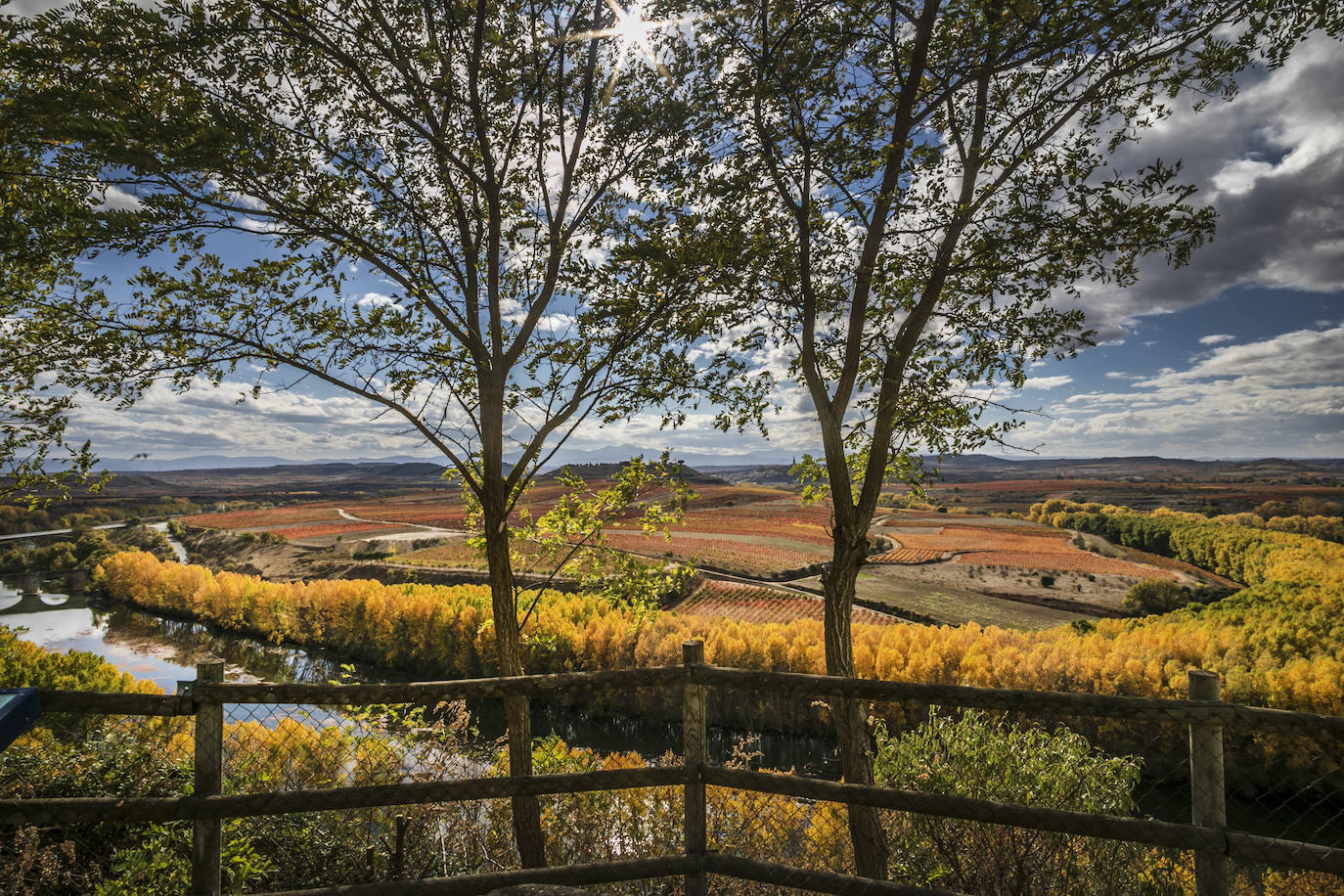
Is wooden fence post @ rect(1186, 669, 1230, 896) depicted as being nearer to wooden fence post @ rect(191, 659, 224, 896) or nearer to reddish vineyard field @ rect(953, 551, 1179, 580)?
wooden fence post @ rect(191, 659, 224, 896)

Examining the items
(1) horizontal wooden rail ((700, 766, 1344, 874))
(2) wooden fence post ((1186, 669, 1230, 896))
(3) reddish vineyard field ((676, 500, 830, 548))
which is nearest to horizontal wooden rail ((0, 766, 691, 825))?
(1) horizontal wooden rail ((700, 766, 1344, 874))

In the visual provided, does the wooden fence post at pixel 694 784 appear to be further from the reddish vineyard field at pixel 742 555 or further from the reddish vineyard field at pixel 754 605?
the reddish vineyard field at pixel 742 555

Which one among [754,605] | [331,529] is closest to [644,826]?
[754,605]

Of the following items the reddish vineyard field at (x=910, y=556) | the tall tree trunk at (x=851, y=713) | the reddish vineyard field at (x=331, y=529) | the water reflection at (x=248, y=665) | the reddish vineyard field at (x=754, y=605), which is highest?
the tall tree trunk at (x=851, y=713)

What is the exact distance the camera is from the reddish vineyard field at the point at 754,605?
43062mm

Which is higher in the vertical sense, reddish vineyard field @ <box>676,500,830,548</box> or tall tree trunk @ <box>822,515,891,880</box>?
tall tree trunk @ <box>822,515,891,880</box>

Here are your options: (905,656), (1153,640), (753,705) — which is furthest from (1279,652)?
(753,705)

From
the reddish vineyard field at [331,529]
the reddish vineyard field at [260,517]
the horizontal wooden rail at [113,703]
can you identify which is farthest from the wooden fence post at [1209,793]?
the reddish vineyard field at [260,517]

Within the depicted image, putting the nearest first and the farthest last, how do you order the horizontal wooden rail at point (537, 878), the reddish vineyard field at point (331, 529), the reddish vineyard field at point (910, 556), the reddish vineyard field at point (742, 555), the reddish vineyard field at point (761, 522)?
1. the horizontal wooden rail at point (537, 878)
2. the reddish vineyard field at point (742, 555)
3. the reddish vineyard field at point (910, 556)
4. the reddish vineyard field at point (331, 529)
5. the reddish vineyard field at point (761, 522)

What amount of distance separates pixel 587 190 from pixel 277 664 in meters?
42.0

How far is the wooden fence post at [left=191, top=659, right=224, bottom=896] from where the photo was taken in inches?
128

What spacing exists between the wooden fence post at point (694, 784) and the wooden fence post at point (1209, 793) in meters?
2.51

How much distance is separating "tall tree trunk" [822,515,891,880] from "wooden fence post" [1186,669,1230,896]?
7.73 feet

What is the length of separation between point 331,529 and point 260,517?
11.6m
